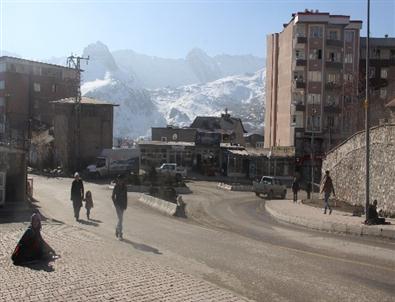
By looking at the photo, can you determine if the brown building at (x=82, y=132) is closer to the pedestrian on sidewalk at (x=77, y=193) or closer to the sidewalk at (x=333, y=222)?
the sidewalk at (x=333, y=222)

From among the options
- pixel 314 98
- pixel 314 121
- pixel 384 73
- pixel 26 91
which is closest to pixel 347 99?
pixel 314 98

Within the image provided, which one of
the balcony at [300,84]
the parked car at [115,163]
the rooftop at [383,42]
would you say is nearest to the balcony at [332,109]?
the balcony at [300,84]

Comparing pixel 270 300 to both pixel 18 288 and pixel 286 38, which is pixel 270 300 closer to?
pixel 18 288

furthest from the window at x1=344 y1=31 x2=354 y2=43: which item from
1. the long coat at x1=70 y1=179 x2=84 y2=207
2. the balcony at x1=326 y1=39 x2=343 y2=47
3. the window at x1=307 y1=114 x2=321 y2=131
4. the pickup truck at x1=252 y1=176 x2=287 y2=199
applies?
the long coat at x1=70 y1=179 x2=84 y2=207

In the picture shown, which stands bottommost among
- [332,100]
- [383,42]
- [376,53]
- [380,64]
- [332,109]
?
[332,109]

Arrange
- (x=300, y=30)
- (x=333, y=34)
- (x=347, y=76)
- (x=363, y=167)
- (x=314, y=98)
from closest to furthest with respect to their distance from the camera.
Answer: (x=363, y=167)
(x=314, y=98)
(x=300, y=30)
(x=333, y=34)
(x=347, y=76)

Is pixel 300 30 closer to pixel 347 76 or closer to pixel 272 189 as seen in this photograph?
pixel 347 76

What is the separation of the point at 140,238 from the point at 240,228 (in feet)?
21.6

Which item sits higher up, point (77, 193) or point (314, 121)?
point (314, 121)

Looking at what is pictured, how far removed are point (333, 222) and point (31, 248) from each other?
12.5 meters

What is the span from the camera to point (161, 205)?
1140 inches

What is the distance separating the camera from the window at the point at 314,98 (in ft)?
243

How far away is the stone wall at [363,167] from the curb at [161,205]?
962cm

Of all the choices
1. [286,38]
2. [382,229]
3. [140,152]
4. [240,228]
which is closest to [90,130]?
[140,152]
